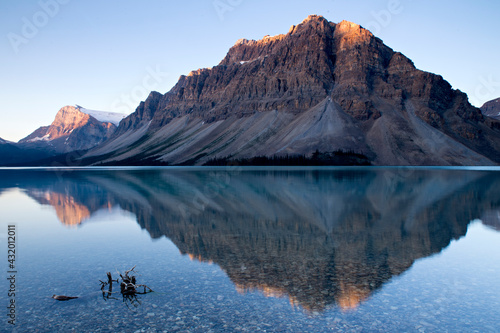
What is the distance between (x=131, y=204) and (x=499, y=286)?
83.1ft

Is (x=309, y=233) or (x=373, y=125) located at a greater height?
→ (x=373, y=125)

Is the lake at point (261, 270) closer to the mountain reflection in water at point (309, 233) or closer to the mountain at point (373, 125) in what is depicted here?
the mountain reflection in water at point (309, 233)

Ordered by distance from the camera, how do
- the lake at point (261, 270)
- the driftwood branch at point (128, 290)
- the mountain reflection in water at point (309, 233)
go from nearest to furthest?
the lake at point (261, 270) < the driftwood branch at point (128, 290) < the mountain reflection in water at point (309, 233)

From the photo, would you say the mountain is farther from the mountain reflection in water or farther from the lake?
the lake

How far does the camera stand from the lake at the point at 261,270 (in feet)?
27.2

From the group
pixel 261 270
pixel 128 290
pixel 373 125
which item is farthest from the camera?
pixel 373 125

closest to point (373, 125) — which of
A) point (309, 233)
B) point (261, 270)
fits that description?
point (309, 233)

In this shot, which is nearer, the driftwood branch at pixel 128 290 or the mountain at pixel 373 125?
the driftwood branch at pixel 128 290

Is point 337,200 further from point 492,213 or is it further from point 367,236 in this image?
point 367,236

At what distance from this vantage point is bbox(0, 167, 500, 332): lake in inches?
327

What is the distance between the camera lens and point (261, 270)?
38.4ft

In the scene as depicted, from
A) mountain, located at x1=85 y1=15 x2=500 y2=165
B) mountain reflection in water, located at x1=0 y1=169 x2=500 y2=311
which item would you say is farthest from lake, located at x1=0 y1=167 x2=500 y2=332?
mountain, located at x1=85 y1=15 x2=500 y2=165

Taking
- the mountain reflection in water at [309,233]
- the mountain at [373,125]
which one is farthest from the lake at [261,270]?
the mountain at [373,125]

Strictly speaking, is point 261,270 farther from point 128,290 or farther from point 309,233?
point 309,233
